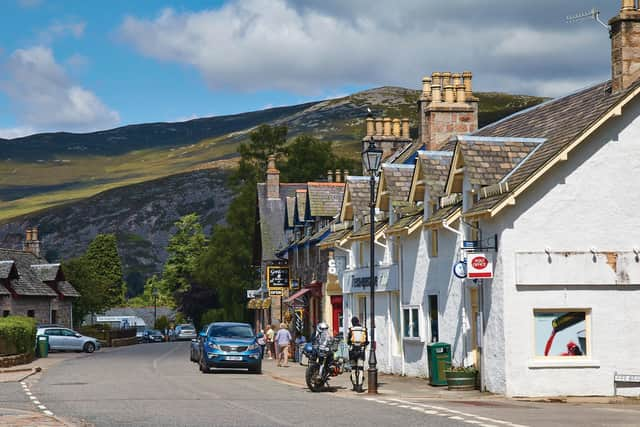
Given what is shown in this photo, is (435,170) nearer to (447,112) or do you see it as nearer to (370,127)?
(447,112)

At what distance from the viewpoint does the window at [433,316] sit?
29.3 m

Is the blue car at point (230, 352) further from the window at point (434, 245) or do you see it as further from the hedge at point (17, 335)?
the hedge at point (17, 335)

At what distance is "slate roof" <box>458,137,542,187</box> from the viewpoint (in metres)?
25.0

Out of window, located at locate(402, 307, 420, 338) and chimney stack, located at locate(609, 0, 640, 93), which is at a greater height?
chimney stack, located at locate(609, 0, 640, 93)

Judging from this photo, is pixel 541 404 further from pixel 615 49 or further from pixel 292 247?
pixel 292 247

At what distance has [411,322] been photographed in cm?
3158

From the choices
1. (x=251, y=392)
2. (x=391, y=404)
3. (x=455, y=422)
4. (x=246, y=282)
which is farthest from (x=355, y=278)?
(x=246, y=282)

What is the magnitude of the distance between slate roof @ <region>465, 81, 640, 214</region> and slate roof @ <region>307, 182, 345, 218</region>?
18057 millimetres

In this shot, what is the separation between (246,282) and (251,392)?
168 feet

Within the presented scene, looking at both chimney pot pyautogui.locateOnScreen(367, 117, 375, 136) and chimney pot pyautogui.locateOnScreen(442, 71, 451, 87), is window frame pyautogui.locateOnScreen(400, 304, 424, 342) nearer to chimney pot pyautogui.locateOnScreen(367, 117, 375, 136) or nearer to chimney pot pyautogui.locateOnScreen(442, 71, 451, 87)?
chimney pot pyautogui.locateOnScreen(442, 71, 451, 87)

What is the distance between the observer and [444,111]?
127ft

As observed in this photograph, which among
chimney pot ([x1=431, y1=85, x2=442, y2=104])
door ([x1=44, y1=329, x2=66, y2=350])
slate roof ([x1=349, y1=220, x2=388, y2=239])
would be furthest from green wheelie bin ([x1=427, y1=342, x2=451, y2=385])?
door ([x1=44, y1=329, x2=66, y2=350])

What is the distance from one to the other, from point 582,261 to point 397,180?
1018cm

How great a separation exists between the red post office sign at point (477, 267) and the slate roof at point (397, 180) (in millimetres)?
8874
